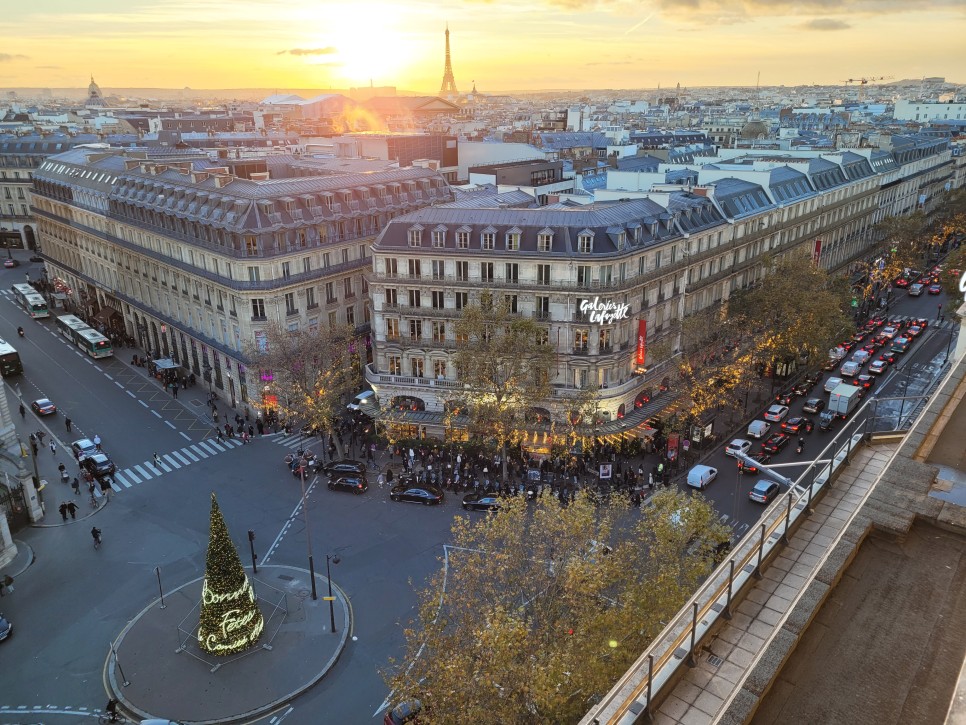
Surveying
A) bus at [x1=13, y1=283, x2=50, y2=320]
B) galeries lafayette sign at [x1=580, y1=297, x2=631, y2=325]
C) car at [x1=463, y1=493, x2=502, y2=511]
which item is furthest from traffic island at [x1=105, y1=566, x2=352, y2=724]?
bus at [x1=13, y1=283, x2=50, y2=320]

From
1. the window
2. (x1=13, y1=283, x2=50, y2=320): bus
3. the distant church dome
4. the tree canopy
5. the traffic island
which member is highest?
the distant church dome

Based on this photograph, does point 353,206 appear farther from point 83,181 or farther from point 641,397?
Result: point 83,181

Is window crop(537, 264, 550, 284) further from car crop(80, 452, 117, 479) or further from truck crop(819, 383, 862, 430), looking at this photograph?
car crop(80, 452, 117, 479)

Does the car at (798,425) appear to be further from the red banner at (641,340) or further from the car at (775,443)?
the red banner at (641,340)

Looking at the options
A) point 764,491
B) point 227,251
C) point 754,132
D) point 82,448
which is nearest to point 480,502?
point 764,491

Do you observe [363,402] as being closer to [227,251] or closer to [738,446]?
[227,251]

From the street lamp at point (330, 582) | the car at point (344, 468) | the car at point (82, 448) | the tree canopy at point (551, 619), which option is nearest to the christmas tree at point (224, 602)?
the street lamp at point (330, 582)

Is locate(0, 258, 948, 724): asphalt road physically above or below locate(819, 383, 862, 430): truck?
below
